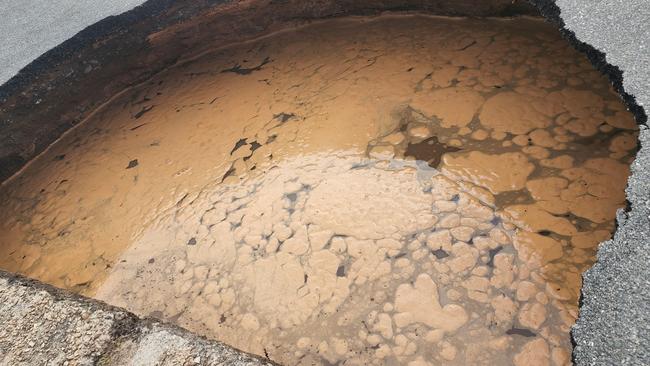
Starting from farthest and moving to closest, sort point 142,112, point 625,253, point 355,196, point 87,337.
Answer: point 142,112, point 355,196, point 87,337, point 625,253

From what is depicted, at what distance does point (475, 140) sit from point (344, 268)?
3.28ft

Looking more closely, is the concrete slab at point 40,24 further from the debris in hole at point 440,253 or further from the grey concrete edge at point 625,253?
the grey concrete edge at point 625,253

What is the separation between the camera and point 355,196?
2230 mm

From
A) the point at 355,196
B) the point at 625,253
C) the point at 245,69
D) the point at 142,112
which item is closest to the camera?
the point at 625,253

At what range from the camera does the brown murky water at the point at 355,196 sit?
1.73 m

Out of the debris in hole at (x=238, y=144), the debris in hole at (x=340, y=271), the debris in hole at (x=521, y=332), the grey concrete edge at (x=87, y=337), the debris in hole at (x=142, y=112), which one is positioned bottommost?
the debris in hole at (x=521, y=332)

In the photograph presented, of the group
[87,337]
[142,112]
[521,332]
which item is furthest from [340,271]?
[142,112]

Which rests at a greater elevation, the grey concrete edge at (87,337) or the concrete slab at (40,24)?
the concrete slab at (40,24)

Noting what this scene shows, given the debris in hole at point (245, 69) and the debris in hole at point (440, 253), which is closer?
the debris in hole at point (440, 253)

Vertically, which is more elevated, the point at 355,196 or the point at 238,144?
the point at 238,144

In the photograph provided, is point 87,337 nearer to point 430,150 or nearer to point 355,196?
point 355,196

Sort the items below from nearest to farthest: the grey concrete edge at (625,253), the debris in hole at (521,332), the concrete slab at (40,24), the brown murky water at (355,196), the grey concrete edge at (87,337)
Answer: the grey concrete edge at (625,253), the grey concrete edge at (87,337), the debris in hole at (521,332), the brown murky water at (355,196), the concrete slab at (40,24)

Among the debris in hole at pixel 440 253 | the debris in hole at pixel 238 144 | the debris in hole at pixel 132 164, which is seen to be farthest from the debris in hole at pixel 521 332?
the debris in hole at pixel 132 164

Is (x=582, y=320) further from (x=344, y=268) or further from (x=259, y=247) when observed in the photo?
(x=259, y=247)
